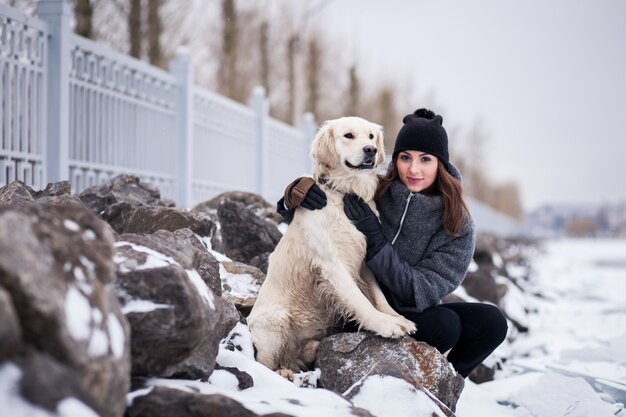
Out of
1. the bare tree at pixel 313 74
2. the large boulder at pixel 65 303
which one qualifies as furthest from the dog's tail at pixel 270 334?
the bare tree at pixel 313 74

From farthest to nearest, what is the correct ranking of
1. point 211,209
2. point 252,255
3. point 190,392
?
1. point 211,209
2. point 252,255
3. point 190,392

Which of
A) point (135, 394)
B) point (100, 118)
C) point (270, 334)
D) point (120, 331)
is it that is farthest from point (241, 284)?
point (100, 118)

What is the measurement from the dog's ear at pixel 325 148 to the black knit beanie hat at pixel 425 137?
422 mm

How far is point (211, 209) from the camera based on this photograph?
737 centimetres

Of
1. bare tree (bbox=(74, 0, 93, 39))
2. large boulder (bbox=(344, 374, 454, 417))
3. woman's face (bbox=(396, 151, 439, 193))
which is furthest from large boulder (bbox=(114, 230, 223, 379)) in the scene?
bare tree (bbox=(74, 0, 93, 39))

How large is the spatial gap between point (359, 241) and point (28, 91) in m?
3.90

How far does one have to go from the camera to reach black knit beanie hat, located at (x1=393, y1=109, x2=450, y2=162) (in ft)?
12.8

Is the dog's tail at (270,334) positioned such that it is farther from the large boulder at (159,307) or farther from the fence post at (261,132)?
the fence post at (261,132)

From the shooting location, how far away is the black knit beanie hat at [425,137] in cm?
390

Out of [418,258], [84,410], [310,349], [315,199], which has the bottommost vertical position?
[310,349]

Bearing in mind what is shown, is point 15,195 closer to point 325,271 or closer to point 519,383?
point 325,271

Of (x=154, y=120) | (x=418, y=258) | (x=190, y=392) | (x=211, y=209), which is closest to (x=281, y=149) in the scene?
(x=154, y=120)

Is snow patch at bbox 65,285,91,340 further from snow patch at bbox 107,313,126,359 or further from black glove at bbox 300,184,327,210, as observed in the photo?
black glove at bbox 300,184,327,210

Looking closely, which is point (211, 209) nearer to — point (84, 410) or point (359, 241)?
point (359, 241)
